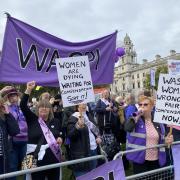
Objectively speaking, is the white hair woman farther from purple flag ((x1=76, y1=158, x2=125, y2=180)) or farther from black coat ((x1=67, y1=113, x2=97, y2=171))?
purple flag ((x1=76, y1=158, x2=125, y2=180))

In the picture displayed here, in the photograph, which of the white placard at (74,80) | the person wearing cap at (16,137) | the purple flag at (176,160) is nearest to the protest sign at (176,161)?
the purple flag at (176,160)

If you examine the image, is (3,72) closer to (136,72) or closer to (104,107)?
(104,107)

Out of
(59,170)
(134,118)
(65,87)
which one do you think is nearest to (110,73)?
(134,118)

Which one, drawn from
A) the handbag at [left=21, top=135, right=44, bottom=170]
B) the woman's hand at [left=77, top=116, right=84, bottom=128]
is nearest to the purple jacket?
the woman's hand at [left=77, top=116, right=84, bottom=128]

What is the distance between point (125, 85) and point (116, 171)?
147 metres

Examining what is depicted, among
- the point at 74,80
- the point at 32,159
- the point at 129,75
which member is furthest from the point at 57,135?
the point at 129,75

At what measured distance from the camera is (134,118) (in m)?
5.80

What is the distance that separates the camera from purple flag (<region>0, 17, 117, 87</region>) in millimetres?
5246

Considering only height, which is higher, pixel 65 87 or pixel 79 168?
pixel 65 87

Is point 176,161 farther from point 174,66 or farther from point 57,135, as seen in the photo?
point 57,135

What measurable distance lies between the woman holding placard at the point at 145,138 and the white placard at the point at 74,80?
0.89 metres

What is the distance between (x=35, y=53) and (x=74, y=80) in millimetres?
748

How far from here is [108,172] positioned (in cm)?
477

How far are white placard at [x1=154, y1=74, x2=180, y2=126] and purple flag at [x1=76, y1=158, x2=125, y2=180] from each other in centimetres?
108
